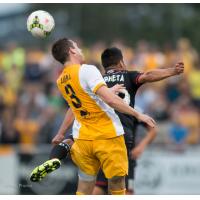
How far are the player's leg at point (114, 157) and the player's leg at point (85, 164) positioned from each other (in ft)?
0.54

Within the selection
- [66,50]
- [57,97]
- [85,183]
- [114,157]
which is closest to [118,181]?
[114,157]

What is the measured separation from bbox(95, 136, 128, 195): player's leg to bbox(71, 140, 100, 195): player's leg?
163mm

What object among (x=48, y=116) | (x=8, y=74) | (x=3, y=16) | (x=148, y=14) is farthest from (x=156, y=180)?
(x=3, y=16)

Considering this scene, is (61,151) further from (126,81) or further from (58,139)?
(126,81)

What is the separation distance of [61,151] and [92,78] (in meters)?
1.08

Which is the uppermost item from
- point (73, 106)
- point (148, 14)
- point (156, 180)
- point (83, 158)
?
point (148, 14)

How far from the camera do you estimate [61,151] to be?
33.2 feet

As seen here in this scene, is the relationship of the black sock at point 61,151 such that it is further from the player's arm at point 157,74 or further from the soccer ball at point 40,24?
the soccer ball at point 40,24

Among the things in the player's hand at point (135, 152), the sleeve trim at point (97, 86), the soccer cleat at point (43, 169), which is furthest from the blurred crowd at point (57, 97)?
the sleeve trim at point (97, 86)

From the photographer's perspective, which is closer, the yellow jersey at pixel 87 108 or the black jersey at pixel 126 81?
the yellow jersey at pixel 87 108

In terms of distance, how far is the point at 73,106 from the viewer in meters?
10.0

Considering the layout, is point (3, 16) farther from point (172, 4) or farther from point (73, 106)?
point (73, 106)

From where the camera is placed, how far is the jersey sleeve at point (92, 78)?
9602mm

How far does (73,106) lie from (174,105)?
897 cm
